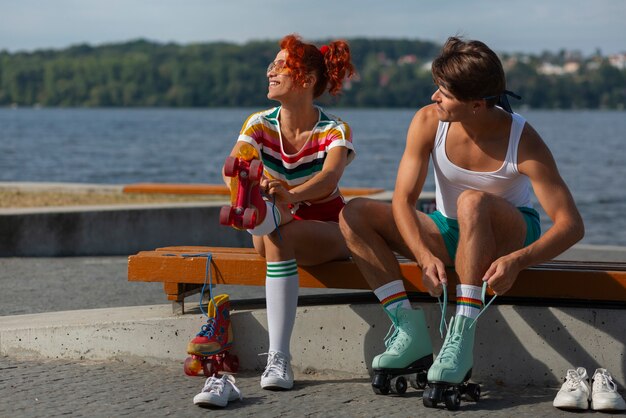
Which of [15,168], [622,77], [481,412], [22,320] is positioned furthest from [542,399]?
[622,77]

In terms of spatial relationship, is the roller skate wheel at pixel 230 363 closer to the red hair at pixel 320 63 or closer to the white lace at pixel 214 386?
the white lace at pixel 214 386

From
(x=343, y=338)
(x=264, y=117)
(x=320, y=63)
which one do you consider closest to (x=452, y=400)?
(x=343, y=338)

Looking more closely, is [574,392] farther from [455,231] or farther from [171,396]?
[171,396]

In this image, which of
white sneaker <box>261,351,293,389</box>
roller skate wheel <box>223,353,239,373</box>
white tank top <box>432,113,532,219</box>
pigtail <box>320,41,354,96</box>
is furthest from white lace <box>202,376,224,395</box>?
pigtail <box>320,41,354,96</box>

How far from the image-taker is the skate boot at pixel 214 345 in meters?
5.48

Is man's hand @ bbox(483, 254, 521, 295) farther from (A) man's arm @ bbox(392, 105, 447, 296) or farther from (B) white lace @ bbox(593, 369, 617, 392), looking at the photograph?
(B) white lace @ bbox(593, 369, 617, 392)

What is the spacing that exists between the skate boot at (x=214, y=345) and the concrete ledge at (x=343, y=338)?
93 mm

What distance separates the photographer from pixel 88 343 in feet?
19.4

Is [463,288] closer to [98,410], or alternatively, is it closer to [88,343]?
[98,410]

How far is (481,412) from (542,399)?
38 centimetres

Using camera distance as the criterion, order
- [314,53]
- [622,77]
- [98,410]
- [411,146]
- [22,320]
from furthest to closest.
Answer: [622,77] < [22,320] < [314,53] < [411,146] < [98,410]

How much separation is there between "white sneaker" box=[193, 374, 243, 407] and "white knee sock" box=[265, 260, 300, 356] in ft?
1.20

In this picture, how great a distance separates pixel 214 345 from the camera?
18.0 ft

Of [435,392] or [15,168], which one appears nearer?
[435,392]
